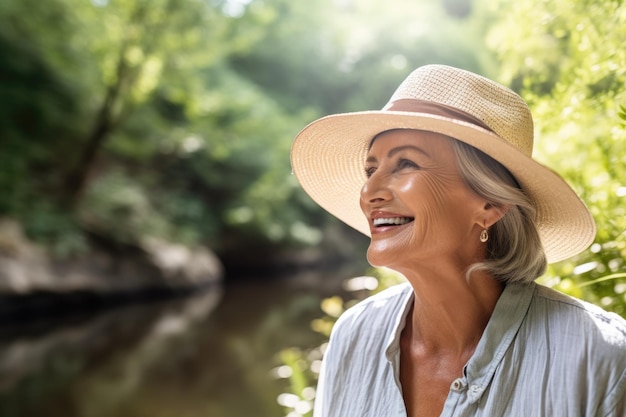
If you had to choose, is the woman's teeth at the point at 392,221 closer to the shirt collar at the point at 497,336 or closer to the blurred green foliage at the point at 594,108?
the shirt collar at the point at 497,336

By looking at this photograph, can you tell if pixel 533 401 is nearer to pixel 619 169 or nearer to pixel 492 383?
pixel 492 383

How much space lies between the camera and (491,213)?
45.1 inches

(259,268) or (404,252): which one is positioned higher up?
(259,268)

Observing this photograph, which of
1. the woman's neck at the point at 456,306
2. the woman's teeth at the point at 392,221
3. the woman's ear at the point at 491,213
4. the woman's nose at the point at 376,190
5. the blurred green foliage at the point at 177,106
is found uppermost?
the blurred green foliage at the point at 177,106

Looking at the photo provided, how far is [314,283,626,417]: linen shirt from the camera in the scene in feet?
3.09

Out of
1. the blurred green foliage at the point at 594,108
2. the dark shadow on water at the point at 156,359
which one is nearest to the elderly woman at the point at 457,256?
the blurred green foliage at the point at 594,108

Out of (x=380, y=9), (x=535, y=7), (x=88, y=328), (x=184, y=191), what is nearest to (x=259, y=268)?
(x=184, y=191)

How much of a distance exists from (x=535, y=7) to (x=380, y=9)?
17.3 m

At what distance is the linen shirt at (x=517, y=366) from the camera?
941 millimetres

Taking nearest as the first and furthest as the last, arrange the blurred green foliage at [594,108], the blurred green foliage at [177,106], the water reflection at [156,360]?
the blurred green foliage at [594,108] → the water reflection at [156,360] → the blurred green foliage at [177,106]

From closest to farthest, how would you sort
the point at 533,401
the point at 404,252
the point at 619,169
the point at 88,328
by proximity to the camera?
the point at 533,401
the point at 404,252
the point at 619,169
the point at 88,328

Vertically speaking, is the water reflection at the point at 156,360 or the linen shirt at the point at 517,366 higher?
the water reflection at the point at 156,360

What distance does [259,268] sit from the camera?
13805 mm

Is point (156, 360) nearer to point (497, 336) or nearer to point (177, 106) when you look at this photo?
point (497, 336)
